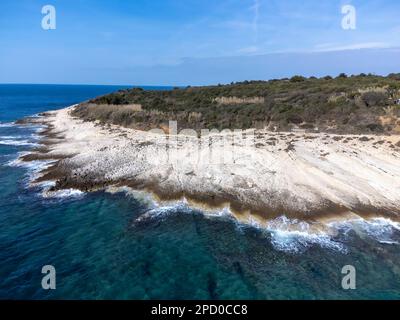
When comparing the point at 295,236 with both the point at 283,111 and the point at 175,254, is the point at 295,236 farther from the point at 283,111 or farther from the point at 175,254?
the point at 283,111

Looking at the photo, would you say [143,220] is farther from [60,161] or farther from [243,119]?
[243,119]

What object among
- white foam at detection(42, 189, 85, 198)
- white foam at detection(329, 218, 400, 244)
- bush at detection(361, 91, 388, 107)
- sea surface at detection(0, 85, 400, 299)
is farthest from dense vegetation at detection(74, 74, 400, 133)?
sea surface at detection(0, 85, 400, 299)

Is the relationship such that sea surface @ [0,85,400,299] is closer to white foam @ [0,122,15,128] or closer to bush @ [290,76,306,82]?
white foam @ [0,122,15,128]

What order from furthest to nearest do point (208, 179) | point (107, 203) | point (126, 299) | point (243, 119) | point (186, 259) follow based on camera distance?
point (243, 119)
point (208, 179)
point (107, 203)
point (186, 259)
point (126, 299)

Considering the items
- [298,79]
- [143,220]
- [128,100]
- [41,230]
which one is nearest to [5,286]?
[41,230]

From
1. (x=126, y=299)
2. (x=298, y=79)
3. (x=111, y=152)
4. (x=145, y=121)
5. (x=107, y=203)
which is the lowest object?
(x=126, y=299)

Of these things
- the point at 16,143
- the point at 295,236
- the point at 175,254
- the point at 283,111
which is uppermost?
the point at 283,111

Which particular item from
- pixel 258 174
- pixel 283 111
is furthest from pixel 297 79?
pixel 258 174
